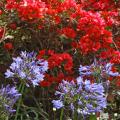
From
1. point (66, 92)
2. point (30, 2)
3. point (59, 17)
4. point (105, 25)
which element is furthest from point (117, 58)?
point (66, 92)

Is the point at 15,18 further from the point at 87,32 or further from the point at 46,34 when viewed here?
the point at 87,32

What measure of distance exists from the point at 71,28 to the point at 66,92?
4.96ft

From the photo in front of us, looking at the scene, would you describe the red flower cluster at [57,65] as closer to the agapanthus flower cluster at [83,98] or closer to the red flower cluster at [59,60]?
the red flower cluster at [59,60]

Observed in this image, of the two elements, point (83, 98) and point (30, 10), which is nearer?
point (83, 98)

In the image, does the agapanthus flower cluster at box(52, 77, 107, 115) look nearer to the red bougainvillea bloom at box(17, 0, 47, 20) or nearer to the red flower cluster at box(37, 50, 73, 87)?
the red flower cluster at box(37, 50, 73, 87)

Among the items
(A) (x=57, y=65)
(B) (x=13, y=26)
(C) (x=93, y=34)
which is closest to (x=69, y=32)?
(C) (x=93, y=34)

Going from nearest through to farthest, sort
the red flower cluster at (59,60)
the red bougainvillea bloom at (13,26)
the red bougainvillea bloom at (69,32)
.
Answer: the red flower cluster at (59,60) < the red bougainvillea bloom at (69,32) < the red bougainvillea bloom at (13,26)

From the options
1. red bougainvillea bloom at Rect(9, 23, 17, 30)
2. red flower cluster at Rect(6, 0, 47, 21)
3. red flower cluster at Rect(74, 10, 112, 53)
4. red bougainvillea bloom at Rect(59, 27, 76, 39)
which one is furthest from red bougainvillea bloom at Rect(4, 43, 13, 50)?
red flower cluster at Rect(74, 10, 112, 53)

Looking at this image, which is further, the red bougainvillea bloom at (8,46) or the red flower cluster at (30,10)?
the red bougainvillea bloom at (8,46)

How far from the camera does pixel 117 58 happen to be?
13.3 ft

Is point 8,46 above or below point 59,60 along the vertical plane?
above

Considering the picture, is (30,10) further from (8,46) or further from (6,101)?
(6,101)

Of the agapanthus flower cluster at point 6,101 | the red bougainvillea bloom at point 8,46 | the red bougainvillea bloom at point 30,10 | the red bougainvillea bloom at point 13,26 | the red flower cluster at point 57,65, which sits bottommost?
the agapanthus flower cluster at point 6,101

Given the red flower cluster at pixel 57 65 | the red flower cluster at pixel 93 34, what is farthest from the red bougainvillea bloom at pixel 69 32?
the red flower cluster at pixel 57 65
